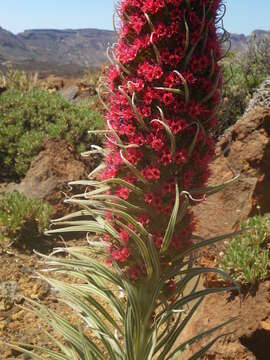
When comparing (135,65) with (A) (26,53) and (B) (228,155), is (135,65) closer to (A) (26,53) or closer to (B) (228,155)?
(B) (228,155)

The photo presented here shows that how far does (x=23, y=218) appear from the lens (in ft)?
17.7

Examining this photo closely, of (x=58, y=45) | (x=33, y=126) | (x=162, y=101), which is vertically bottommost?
(x=33, y=126)

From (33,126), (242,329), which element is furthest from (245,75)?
(242,329)

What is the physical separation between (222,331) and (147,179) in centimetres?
179

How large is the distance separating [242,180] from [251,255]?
1.63m

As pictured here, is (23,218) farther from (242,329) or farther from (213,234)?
(242,329)

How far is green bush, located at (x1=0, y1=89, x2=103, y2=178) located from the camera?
745cm

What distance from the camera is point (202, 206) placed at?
16.7 feet

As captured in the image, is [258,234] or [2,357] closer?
[2,357]

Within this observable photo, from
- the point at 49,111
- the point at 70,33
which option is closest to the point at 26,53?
the point at 70,33

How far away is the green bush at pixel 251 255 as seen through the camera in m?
3.56

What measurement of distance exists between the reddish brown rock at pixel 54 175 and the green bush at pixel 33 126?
0.81 meters

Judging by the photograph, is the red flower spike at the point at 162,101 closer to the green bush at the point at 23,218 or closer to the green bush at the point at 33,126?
the green bush at the point at 23,218

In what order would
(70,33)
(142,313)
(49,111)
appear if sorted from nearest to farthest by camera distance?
(142,313) < (49,111) < (70,33)
